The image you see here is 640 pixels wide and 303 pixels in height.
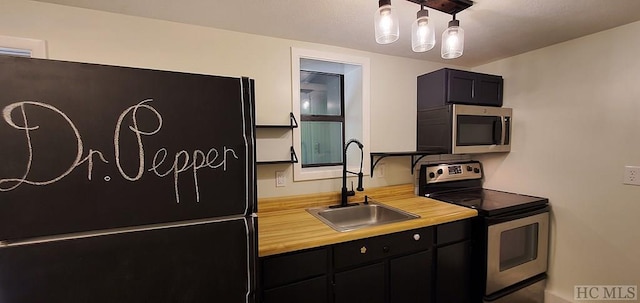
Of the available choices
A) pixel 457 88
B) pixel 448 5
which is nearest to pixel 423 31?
pixel 448 5

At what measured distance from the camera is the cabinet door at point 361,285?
145 centimetres

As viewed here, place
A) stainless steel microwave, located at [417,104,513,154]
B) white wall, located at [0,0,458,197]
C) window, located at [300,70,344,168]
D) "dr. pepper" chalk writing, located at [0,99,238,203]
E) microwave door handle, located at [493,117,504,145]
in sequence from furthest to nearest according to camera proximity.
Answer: window, located at [300,70,344,168], microwave door handle, located at [493,117,504,145], stainless steel microwave, located at [417,104,513,154], white wall, located at [0,0,458,197], "dr. pepper" chalk writing, located at [0,99,238,203]

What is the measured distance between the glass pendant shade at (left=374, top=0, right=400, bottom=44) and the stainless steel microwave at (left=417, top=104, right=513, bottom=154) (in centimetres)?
122

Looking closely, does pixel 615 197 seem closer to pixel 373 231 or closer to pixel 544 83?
pixel 544 83

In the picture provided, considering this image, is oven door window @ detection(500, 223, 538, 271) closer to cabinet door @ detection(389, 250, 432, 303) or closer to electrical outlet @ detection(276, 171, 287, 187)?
cabinet door @ detection(389, 250, 432, 303)

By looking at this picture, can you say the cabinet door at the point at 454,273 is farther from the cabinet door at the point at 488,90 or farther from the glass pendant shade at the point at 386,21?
the glass pendant shade at the point at 386,21

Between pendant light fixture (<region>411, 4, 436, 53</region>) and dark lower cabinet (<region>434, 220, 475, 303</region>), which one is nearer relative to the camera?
pendant light fixture (<region>411, 4, 436, 53</region>)

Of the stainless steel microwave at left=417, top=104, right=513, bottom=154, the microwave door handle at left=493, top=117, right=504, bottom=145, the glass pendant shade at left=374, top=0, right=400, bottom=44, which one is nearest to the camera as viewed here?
the glass pendant shade at left=374, top=0, right=400, bottom=44

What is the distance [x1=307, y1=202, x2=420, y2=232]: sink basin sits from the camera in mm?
1936

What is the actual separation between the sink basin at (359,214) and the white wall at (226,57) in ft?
0.68

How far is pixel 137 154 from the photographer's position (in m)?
0.80

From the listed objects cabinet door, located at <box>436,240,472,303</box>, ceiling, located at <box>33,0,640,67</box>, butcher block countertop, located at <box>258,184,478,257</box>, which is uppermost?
ceiling, located at <box>33,0,640,67</box>

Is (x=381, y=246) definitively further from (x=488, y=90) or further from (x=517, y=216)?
(x=488, y=90)

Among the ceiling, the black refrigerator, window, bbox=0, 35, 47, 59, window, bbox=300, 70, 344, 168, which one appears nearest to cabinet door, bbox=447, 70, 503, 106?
the ceiling
